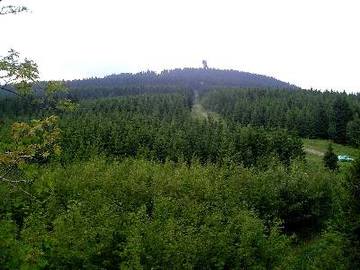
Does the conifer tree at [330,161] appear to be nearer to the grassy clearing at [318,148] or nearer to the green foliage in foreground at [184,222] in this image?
the green foliage in foreground at [184,222]

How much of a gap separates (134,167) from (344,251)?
40.3 m

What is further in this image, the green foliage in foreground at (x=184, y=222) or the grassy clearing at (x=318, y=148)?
the grassy clearing at (x=318, y=148)

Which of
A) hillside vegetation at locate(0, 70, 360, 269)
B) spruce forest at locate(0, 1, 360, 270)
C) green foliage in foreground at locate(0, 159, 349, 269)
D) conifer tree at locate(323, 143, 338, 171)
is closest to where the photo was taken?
spruce forest at locate(0, 1, 360, 270)

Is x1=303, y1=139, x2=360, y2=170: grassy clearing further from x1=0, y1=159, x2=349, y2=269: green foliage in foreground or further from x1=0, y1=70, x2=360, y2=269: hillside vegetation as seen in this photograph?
x1=0, y1=159, x2=349, y2=269: green foliage in foreground

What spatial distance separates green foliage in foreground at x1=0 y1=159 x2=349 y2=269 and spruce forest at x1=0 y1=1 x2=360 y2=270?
0.14 meters

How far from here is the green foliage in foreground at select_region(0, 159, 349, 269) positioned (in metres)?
37.3

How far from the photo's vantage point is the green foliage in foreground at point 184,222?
37.3 meters

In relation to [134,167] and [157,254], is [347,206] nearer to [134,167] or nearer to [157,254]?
[157,254]

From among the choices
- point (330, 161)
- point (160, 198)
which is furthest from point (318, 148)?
point (160, 198)

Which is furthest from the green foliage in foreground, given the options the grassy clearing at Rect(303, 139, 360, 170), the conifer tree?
the grassy clearing at Rect(303, 139, 360, 170)

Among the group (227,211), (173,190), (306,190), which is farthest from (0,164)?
(306,190)

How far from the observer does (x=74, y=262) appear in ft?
122

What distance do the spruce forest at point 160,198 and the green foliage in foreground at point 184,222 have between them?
14 cm

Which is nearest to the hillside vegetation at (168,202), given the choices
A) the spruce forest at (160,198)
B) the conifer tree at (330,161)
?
the spruce forest at (160,198)
